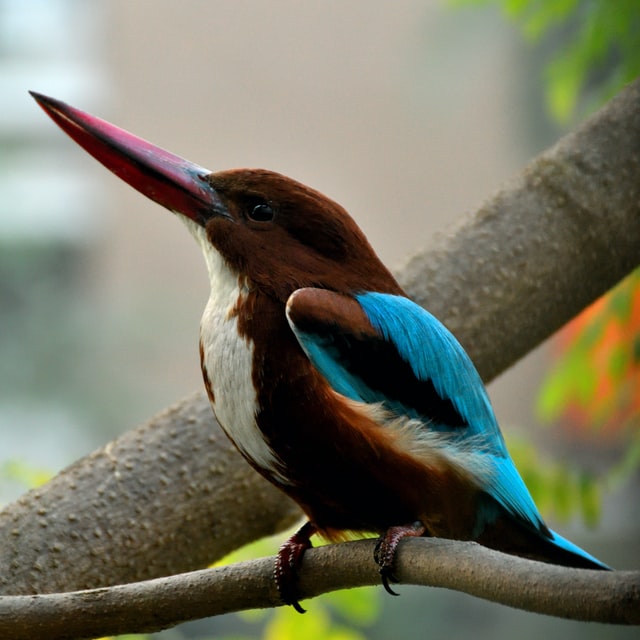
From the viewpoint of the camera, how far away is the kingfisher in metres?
1.23

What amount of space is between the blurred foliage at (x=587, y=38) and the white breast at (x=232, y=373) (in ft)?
2.88

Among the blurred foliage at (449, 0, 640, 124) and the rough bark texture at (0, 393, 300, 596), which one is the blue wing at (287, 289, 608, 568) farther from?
the blurred foliage at (449, 0, 640, 124)

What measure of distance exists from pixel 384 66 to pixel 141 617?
19.3 feet

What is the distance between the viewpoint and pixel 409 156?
22.7ft

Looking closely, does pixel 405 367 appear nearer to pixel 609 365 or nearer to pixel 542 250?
pixel 542 250

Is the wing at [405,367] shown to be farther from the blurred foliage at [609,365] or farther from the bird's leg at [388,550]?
the blurred foliage at [609,365]

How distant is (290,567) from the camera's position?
1271mm

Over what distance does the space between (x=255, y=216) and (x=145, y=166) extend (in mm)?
146

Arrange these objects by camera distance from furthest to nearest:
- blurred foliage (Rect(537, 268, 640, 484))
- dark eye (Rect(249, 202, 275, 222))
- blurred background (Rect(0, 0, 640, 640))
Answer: blurred background (Rect(0, 0, 640, 640))
blurred foliage (Rect(537, 268, 640, 484))
dark eye (Rect(249, 202, 275, 222))

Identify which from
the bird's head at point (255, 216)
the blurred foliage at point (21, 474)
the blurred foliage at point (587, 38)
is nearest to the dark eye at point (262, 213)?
the bird's head at point (255, 216)

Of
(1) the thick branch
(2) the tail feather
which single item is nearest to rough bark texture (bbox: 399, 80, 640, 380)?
(2) the tail feather

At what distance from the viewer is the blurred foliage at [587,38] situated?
1824mm

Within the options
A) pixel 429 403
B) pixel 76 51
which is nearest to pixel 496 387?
pixel 76 51

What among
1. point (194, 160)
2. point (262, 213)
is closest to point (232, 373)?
point (262, 213)
